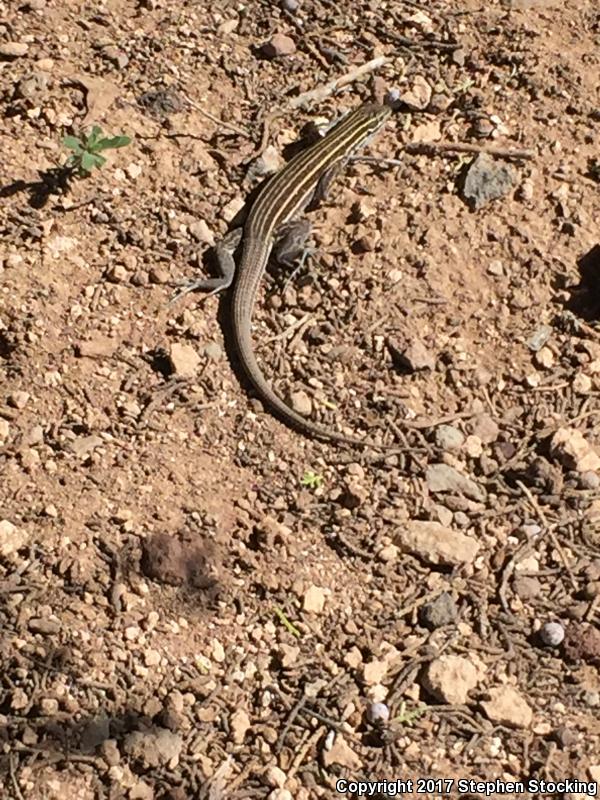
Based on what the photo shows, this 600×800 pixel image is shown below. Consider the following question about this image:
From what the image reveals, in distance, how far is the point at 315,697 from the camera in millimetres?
3504

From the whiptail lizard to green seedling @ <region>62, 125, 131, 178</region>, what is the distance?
622mm

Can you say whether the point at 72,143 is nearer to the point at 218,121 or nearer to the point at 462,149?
the point at 218,121

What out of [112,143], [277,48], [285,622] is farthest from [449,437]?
[277,48]

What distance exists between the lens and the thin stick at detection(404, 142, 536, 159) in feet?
15.7

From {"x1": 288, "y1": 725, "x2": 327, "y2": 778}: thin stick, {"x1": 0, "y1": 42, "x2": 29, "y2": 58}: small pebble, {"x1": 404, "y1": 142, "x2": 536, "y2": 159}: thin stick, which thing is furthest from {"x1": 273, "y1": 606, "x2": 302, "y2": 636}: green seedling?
{"x1": 0, "y1": 42, "x2": 29, "y2": 58}: small pebble

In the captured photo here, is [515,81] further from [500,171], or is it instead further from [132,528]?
[132,528]

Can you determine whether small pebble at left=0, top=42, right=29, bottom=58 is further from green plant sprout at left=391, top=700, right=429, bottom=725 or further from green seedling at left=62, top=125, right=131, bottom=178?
green plant sprout at left=391, top=700, right=429, bottom=725

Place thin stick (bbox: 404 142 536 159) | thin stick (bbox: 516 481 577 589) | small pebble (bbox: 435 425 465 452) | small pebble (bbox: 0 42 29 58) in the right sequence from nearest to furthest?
Answer: thin stick (bbox: 516 481 577 589) < small pebble (bbox: 435 425 465 452) < thin stick (bbox: 404 142 536 159) < small pebble (bbox: 0 42 29 58)

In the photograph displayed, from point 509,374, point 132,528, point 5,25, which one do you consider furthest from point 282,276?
point 5,25

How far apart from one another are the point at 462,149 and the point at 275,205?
36.7 inches

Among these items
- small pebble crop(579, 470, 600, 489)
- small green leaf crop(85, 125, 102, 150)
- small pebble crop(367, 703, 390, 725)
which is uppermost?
small green leaf crop(85, 125, 102, 150)

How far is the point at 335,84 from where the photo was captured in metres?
5.09

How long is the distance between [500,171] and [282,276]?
112 cm

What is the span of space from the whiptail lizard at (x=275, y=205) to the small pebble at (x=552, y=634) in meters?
1.54
